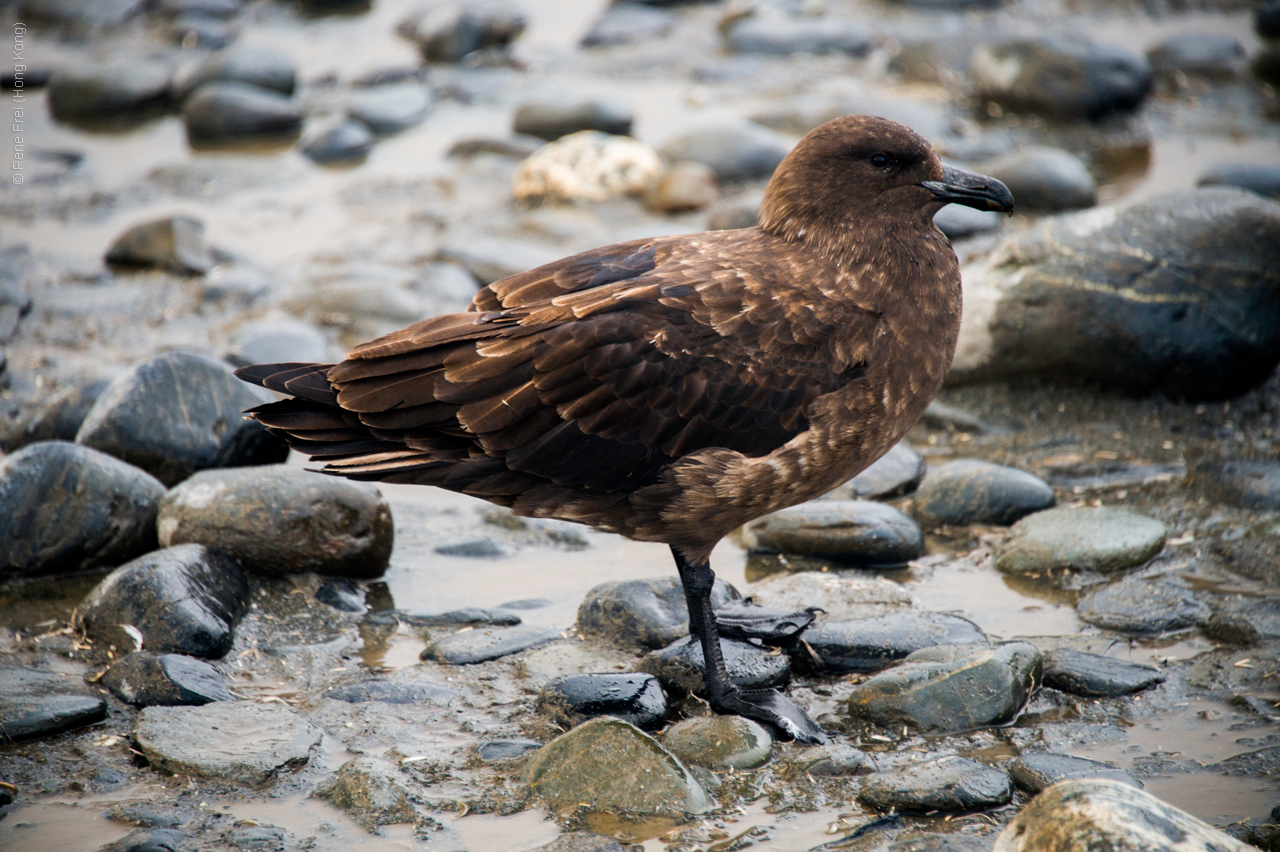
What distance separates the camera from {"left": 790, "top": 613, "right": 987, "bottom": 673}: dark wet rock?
4336mm

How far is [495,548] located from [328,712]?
1.33m

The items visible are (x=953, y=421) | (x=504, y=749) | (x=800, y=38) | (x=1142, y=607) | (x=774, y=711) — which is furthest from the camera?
(x=800, y=38)

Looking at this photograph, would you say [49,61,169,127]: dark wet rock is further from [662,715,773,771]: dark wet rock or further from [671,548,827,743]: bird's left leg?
[662,715,773,771]: dark wet rock

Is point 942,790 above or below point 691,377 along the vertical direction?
below

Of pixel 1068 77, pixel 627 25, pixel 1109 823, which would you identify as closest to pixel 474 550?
pixel 1109 823

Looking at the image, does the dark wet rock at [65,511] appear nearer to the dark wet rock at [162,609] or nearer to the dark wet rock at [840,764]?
the dark wet rock at [162,609]

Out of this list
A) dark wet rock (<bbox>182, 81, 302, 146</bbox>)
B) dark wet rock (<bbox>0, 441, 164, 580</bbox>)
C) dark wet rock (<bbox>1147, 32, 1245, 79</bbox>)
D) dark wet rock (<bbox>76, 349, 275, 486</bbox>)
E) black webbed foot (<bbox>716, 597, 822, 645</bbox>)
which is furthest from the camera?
dark wet rock (<bbox>1147, 32, 1245, 79</bbox>)

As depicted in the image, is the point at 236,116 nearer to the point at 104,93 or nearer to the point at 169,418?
the point at 104,93

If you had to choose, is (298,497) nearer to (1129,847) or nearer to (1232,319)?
(1129,847)

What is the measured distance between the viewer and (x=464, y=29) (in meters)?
11.4

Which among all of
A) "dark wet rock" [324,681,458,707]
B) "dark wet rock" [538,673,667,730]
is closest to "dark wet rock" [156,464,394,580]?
"dark wet rock" [324,681,458,707]

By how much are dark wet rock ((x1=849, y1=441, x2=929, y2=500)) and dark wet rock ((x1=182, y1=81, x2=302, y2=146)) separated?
6.38 m

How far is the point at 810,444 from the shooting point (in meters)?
3.93

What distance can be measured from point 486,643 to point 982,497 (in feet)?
7.56
